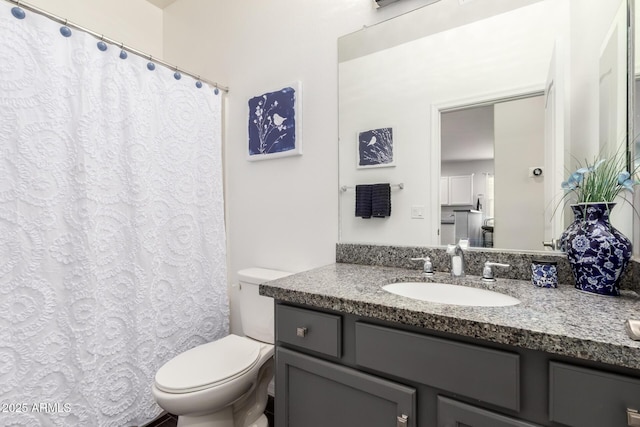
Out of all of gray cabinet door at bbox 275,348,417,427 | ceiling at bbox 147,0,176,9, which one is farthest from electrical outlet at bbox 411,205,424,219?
ceiling at bbox 147,0,176,9

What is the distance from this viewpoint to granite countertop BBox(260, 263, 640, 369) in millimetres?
607

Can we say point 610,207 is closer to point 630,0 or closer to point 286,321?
point 630,0

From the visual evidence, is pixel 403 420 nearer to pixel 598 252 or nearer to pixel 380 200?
pixel 598 252

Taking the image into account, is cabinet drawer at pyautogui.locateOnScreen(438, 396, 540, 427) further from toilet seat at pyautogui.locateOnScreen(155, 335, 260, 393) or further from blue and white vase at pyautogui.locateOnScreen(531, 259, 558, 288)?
toilet seat at pyautogui.locateOnScreen(155, 335, 260, 393)

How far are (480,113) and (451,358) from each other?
99cm

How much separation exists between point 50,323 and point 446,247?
1644 millimetres

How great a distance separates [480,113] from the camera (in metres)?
1.27

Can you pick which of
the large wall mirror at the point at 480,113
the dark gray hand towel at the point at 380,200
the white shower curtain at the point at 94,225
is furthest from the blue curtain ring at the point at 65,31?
the dark gray hand towel at the point at 380,200

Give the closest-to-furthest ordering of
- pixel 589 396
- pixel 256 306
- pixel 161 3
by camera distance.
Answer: pixel 589 396 < pixel 256 306 < pixel 161 3

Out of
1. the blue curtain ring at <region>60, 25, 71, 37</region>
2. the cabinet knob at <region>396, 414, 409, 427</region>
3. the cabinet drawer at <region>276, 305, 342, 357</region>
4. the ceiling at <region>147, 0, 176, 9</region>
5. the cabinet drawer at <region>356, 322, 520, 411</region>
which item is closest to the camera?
the cabinet drawer at <region>356, 322, 520, 411</region>

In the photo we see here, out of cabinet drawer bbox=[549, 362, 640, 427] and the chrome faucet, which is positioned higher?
the chrome faucet

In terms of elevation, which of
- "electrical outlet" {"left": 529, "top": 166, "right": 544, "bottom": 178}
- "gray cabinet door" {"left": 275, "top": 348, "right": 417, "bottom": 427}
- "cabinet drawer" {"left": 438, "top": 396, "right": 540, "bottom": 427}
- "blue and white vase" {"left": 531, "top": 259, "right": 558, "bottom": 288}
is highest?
"electrical outlet" {"left": 529, "top": 166, "right": 544, "bottom": 178}

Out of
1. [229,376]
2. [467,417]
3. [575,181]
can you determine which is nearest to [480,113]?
[575,181]

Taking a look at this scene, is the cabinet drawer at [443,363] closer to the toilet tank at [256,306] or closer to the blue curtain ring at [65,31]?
the toilet tank at [256,306]
